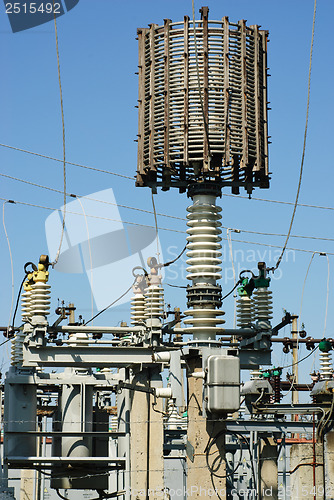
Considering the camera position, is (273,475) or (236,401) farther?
(273,475)

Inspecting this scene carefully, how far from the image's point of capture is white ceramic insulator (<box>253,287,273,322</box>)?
18891 millimetres

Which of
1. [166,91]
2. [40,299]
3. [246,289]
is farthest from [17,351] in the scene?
[166,91]

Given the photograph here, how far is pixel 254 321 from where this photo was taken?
1961 centimetres

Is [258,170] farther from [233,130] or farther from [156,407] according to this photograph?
[156,407]

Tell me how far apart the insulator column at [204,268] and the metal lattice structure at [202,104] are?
24.2 inches

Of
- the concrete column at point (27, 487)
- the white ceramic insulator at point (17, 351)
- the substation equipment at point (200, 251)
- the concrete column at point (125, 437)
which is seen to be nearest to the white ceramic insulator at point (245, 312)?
the substation equipment at point (200, 251)

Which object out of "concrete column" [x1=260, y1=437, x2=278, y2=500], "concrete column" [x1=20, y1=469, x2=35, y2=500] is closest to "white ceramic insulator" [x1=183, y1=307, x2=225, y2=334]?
"concrete column" [x1=260, y1=437, x2=278, y2=500]

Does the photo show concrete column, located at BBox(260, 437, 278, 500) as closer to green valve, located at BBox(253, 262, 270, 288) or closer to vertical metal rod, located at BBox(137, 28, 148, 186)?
green valve, located at BBox(253, 262, 270, 288)

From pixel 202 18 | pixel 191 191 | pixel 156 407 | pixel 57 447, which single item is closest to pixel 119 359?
pixel 156 407

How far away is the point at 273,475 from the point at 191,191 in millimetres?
10918

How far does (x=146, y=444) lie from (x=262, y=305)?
4.12 m

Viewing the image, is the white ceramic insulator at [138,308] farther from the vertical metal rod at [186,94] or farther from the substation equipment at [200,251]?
the vertical metal rod at [186,94]

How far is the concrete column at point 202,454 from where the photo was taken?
1416cm

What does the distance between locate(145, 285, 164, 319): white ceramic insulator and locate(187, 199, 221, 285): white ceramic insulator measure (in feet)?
12.2
